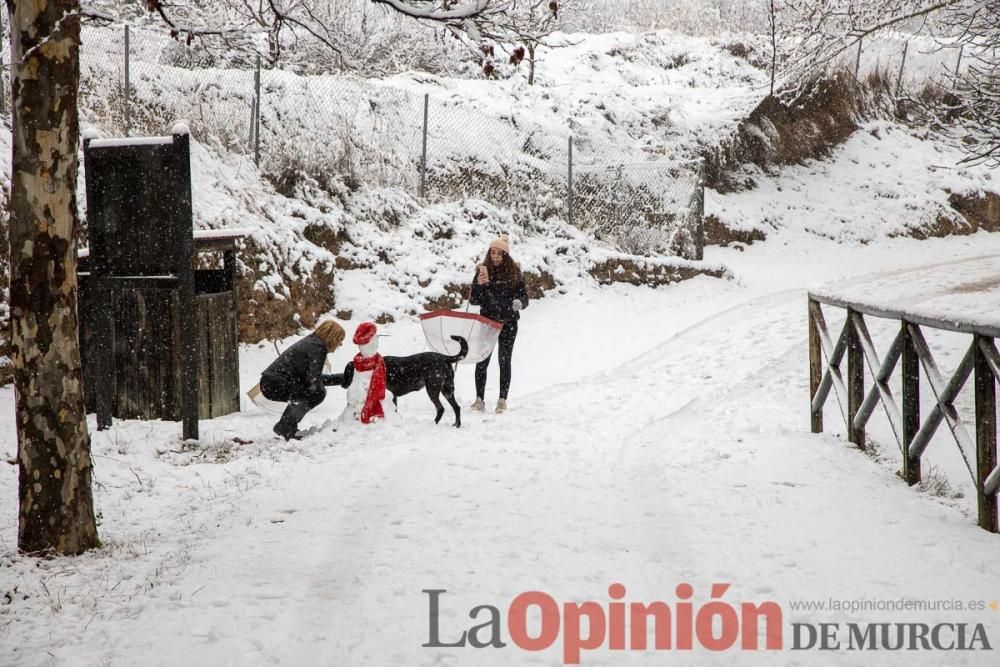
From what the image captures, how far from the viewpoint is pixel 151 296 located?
7516 millimetres

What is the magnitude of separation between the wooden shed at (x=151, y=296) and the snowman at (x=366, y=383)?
138cm

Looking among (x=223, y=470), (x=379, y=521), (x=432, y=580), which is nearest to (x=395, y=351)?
(x=223, y=470)

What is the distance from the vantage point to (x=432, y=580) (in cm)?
402

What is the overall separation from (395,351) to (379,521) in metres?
6.85

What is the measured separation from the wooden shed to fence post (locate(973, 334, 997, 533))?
599 cm

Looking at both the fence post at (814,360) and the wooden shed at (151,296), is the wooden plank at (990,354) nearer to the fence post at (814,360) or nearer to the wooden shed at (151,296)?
the fence post at (814,360)

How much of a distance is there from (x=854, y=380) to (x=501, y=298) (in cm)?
371

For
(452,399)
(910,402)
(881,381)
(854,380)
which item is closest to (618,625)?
(910,402)

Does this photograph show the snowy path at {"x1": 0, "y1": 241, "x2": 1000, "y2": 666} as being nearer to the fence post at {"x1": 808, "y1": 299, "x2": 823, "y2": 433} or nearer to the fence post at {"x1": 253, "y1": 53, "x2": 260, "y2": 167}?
the fence post at {"x1": 808, "y1": 299, "x2": 823, "y2": 433}

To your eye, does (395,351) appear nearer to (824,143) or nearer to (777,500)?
(777,500)

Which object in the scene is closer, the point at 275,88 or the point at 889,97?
the point at 275,88

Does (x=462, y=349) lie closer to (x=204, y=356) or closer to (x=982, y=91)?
(x=204, y=356)

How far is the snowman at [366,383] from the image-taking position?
24.2 ft

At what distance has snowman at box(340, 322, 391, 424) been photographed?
24.2 feet
